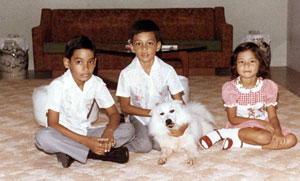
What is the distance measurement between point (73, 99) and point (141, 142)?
1.74 ft

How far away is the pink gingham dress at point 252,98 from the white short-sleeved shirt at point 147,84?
0.37m

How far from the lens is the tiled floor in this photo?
18.5 feet

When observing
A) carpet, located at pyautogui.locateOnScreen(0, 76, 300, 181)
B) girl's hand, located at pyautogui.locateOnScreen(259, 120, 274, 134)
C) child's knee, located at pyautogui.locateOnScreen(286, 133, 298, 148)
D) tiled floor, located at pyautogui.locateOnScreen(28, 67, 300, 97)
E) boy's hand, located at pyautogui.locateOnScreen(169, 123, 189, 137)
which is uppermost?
boy's hand, located at pyautogui.locateOnScreen(169, 123, 189, 137)

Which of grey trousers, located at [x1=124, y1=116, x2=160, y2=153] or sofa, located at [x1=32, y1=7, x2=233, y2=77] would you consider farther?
sofa, located at [x1=32, y1=7, x2=233, y2=77]

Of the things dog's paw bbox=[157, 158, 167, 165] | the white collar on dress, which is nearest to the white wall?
the white collar on dress


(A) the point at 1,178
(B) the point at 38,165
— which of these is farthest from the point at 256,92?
(A) the point at 1,178

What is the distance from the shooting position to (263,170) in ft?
9.18

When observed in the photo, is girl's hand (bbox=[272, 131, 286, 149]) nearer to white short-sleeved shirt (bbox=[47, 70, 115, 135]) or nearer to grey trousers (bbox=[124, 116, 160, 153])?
grey trousers (bbox=[124, 116, 160, 153])

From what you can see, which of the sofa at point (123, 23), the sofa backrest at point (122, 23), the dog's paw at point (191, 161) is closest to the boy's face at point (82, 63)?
the dog's paw at point (191, 161)

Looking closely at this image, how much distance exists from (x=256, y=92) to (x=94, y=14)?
4.44 meters

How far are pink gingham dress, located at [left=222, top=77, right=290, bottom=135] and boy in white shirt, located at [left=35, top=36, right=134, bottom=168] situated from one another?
74 centimetres

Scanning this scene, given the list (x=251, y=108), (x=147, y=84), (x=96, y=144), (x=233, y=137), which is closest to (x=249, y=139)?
(x=233, y=137)

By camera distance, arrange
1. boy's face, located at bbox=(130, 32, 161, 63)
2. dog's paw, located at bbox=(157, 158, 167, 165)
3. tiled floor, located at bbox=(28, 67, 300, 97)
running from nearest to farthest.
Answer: dog's paw, located at bbox=(157, 158, 167, 165) → boy's face, located at bbox=(130, 32, 161, 63) → tiled floor, located at bbox=(28, 67, 300, 97)

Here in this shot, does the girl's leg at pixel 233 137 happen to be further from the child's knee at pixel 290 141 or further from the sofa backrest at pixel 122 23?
the sofa backrest at pixel 122 23
